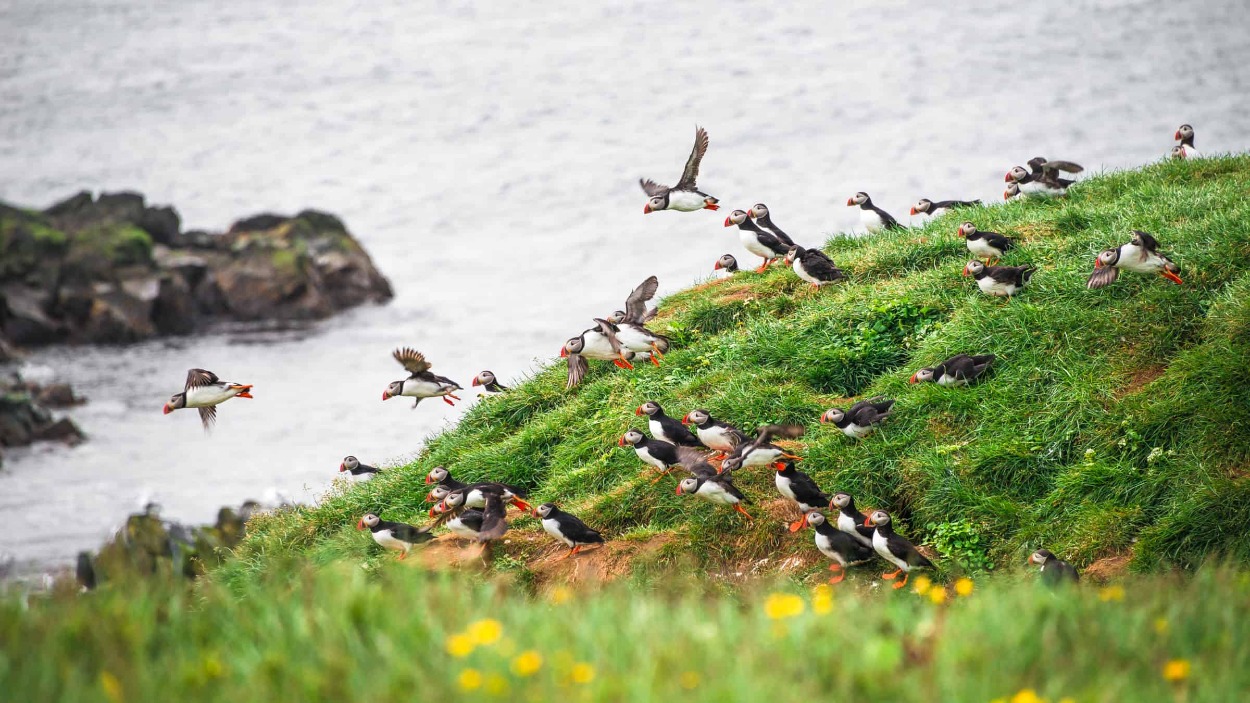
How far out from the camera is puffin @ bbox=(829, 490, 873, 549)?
7.18m

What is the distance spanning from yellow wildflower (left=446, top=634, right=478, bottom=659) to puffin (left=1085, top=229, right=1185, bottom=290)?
6.18m

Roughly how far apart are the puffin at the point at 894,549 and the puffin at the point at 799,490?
471 millimetres

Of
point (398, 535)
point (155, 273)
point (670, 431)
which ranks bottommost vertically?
point (155, 273)

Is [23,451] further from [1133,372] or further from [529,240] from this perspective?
[1133,372]

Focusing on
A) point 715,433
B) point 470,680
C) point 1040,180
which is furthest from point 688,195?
point 470,680

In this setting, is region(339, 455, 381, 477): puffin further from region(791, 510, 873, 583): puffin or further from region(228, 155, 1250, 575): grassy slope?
region(791, 510, 873, 583): puffin

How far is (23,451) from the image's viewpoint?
854 inches

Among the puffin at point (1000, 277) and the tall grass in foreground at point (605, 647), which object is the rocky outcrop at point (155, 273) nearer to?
the puffin at point (1000, 277)

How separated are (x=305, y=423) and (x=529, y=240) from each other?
13609 mm

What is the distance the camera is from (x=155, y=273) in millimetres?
29891

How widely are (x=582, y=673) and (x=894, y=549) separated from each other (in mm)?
3898

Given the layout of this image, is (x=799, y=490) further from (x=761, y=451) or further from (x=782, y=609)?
(x=782, y=609)

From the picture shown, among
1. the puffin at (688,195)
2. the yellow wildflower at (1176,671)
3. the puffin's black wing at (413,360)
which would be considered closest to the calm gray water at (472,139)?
the puffin's black wing at (413,360)

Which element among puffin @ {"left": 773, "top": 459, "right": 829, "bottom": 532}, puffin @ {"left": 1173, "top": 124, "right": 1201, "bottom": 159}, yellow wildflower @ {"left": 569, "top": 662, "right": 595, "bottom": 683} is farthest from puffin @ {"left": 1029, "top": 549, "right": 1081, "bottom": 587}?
puffin @ {"left": 1173, "top": 124, "right": 1201, "bottom": 159}
